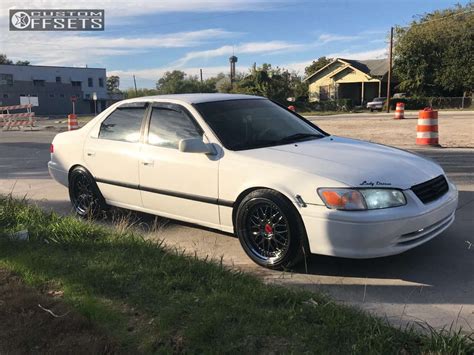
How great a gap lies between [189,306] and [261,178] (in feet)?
4.44

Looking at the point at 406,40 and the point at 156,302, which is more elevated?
the point at 406,40

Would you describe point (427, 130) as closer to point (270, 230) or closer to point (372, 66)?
point (270, 230)

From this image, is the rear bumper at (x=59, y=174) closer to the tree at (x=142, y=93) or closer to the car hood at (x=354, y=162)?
the car hood at (x=354, y=162)

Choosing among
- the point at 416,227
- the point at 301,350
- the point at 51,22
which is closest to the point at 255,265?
the point at 416,227

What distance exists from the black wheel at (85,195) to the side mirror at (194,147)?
1.80 meters

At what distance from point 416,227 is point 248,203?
4.44ft

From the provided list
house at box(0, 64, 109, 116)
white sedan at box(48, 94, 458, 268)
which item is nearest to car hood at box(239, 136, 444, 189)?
white sedan at box(48, 94, 458, 268)

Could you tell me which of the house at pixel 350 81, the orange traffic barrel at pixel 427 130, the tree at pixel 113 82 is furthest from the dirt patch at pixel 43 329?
the tree at pixel 113 82

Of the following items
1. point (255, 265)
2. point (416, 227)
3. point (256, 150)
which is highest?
point (256, 150)

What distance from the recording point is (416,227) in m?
3.96

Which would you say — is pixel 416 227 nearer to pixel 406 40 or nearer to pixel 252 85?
pixel 252 85

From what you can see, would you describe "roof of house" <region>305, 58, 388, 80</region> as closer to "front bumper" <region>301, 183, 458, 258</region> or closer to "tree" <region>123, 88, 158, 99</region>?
"tree" <region>123, 88, 158, 99</region>

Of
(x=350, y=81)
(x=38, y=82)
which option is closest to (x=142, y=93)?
(x=38, y=82)

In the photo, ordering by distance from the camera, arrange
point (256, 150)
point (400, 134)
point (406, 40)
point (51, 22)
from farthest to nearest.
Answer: point (406, 40) → point (51, 22) → point (400, 134) → point (256, 150)
